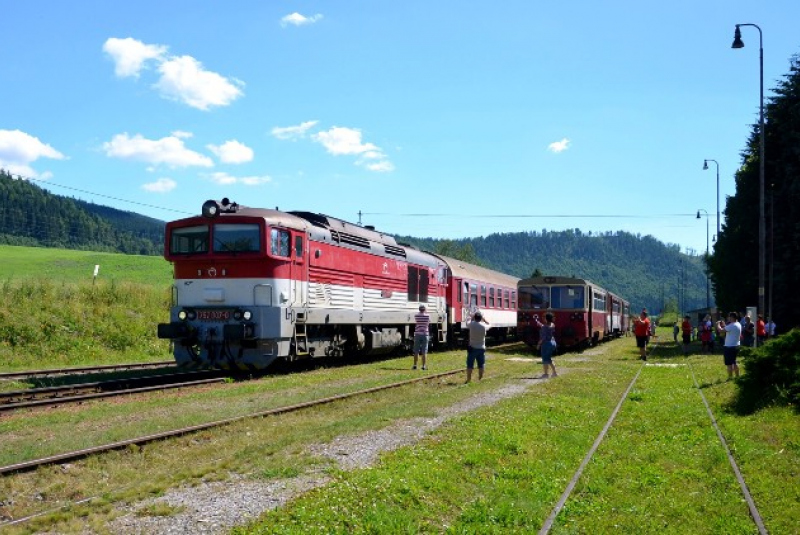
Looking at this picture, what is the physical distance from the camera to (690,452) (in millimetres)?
10125

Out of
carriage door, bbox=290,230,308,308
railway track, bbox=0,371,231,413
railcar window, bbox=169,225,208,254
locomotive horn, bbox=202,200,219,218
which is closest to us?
railway track, bbox=0,371,231,413

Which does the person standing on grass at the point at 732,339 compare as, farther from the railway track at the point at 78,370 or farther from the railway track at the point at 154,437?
the railway track at the point at 78,370

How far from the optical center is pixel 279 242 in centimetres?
1819

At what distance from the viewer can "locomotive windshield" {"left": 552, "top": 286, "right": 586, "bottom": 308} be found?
3391 centimetres

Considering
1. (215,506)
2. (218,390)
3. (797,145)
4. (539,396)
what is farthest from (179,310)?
(797,145)

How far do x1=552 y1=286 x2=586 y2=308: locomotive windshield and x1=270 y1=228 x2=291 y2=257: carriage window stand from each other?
18588 millimetres

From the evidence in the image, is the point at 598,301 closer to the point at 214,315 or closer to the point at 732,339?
the point at 732,339

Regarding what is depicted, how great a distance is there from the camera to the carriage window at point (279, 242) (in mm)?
17938

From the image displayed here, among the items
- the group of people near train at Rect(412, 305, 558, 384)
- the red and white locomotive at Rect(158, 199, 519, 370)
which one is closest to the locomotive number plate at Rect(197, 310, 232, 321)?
the red and white locomotive at Rect(158, 199, 519, 370)

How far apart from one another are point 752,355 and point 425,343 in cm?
898

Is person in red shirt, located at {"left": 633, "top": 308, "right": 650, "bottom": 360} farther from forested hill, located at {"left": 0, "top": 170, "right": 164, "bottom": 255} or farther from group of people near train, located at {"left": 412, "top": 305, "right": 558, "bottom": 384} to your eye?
forested hill, located at {"left": 0, "top": 170, "right": 164, "bottom": 255}

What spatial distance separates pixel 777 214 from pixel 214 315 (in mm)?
35689

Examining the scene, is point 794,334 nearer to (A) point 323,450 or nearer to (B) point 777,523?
(B) point 777,523

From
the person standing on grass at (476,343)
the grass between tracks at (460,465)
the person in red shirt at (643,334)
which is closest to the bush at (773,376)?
the grass between tracks at (460,465)
